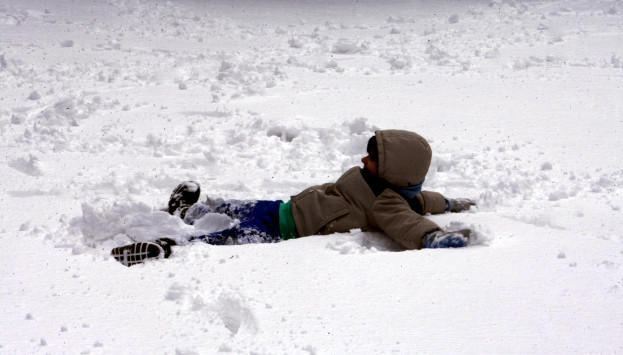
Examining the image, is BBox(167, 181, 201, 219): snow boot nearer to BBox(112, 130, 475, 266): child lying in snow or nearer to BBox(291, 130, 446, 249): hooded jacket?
BBox(112, 130, 475, 266): child lying in snow

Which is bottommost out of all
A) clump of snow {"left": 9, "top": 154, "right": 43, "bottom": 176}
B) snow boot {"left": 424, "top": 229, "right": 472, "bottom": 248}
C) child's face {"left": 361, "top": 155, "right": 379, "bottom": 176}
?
clump of snow {"left": 9, "top": 154, "right": 43, "bottom": 176}

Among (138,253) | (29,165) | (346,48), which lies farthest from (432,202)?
(346,48)

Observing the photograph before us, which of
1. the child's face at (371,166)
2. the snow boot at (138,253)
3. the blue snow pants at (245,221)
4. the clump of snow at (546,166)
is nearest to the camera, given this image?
the snow boot at (138,253)

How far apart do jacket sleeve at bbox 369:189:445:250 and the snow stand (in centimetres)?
10

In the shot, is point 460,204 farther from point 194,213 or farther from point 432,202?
point 194,213

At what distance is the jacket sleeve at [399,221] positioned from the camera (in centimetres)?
306

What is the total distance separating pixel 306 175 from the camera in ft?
14.5

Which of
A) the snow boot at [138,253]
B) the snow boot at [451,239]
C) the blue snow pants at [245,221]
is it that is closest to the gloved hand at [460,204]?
the snow boot at [451,239]

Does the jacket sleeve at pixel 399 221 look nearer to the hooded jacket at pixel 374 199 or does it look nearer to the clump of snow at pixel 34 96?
the hooded jacket at pixel 374 199

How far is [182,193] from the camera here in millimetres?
3695

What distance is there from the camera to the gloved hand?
3713mm

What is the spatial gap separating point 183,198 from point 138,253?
0.93 meters

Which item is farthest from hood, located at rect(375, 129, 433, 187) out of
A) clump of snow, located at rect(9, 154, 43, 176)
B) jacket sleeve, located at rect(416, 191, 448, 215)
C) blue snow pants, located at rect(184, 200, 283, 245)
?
clump of snow, located at rect(9, 154, 43, 176)

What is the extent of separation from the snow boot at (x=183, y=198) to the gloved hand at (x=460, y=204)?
1492 millimetres
